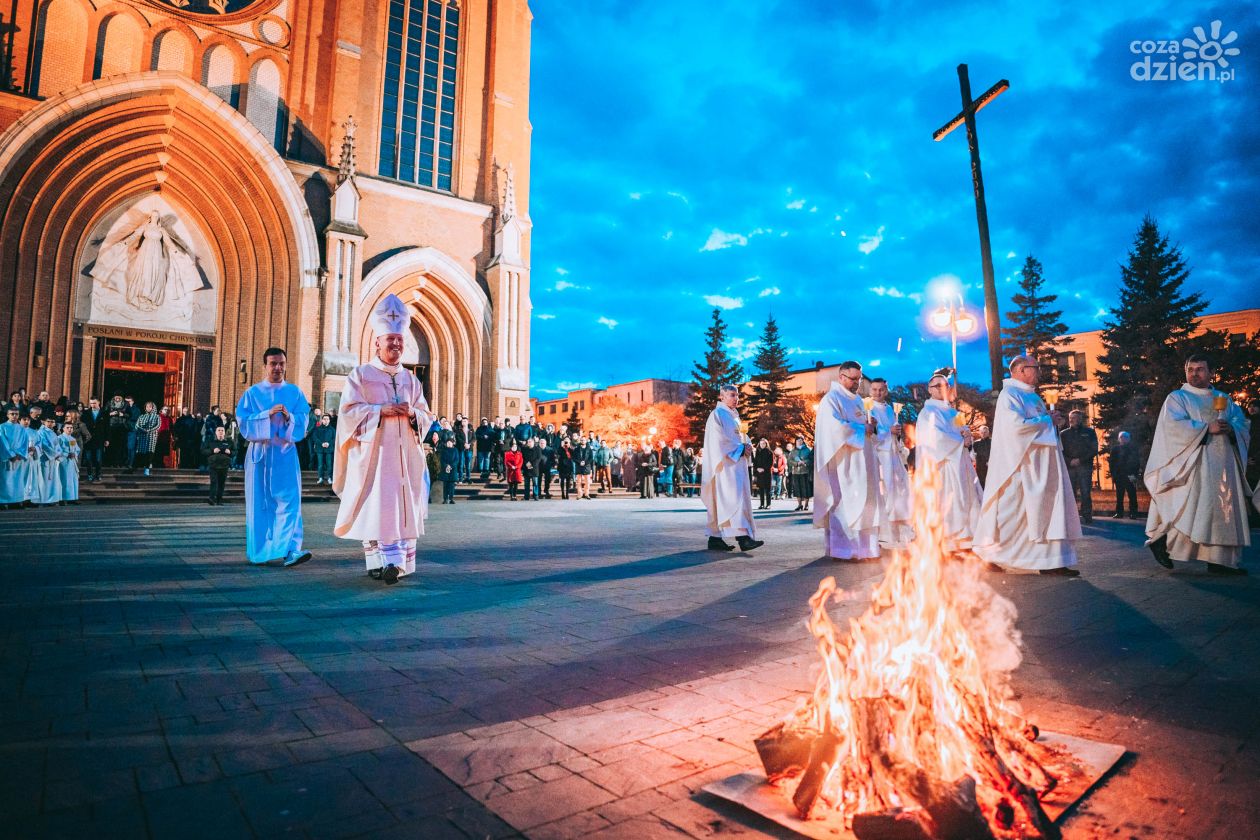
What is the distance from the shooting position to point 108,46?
70.2 feet

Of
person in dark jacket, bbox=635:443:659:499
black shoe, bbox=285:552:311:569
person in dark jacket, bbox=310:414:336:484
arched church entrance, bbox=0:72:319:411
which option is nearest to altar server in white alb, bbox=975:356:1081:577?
black shoe, bbox=285:552:311:569

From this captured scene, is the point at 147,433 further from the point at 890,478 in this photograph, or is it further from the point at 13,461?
the point at 890,478

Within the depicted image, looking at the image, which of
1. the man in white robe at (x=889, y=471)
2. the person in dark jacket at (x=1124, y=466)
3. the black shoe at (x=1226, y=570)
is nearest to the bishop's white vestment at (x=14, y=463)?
the man in white robe at (x=889, y=471)

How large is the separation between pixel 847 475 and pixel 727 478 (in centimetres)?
148

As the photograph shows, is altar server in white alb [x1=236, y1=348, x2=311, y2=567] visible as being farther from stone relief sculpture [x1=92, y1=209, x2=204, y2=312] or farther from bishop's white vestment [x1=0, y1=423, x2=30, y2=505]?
stone relief sculpture [x1=92, y1=209, x2=204, y2=312]

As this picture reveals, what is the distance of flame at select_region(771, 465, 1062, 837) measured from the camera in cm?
183

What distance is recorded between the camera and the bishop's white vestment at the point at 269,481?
6863 mm

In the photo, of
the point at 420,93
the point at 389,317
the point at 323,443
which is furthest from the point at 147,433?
the point at 420,93

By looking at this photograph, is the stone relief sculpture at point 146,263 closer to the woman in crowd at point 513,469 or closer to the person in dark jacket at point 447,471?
the person in dark jacket at point 447,471

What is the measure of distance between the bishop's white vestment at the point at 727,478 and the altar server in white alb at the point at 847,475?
91 centimetres

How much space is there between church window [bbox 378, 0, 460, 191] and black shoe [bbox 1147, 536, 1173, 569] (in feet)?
84.8

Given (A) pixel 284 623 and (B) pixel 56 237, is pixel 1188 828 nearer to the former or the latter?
(A) pixel 284 623

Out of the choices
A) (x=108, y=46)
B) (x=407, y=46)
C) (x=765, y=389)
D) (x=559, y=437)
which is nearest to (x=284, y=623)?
(x=559, y=437)

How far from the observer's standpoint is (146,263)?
22.1 meters
